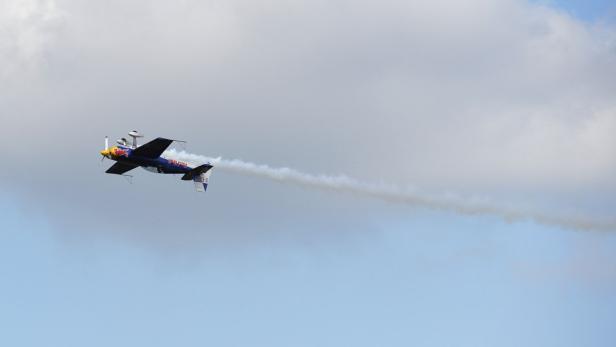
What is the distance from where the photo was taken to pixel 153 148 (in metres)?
114

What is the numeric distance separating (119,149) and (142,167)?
3227 mm

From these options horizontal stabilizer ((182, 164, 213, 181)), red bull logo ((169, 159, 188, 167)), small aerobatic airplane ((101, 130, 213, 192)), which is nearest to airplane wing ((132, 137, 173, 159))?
small aerobatic airplane ((101, 130, 213, 192))

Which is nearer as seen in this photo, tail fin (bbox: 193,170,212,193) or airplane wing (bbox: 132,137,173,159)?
airplane wing (bbox: 132,137,173,159)

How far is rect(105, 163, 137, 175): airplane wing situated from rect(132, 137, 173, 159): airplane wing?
5.42ft

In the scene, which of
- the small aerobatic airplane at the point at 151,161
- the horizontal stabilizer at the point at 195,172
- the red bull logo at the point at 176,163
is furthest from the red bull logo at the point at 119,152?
the horizontal stabilizer at the point at 195,172

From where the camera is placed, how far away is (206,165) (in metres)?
119

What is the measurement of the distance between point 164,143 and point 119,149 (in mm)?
3397

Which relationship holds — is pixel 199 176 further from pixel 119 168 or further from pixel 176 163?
pixel 119 168

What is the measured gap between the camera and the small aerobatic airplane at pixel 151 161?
371 feet

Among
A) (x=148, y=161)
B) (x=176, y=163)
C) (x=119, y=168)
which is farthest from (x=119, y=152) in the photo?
(x=176, y=163)

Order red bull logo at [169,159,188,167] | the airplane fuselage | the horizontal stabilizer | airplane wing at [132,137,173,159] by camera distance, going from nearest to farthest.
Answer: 1. airplane wing at [132,137,173,159]
2. the airplane fuselage
3. red bull logo at [169,159,188,167]
4. the horizontal stabilizer

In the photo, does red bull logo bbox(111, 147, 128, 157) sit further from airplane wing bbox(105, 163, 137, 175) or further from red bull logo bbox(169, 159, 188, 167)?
red bull logo bbox(169, 159, 188, 167)

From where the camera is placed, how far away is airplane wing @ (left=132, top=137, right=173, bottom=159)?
113 m

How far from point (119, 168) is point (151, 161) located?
2622 mm
